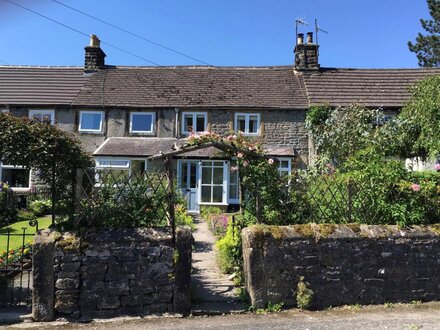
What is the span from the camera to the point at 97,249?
5574 mm

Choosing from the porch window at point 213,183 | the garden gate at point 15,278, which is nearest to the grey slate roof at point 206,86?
the porch window at point 213,183

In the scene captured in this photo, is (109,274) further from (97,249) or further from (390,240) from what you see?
(390,240)

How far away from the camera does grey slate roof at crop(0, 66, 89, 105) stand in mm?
20047

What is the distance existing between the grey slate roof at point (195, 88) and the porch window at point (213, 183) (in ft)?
10.4

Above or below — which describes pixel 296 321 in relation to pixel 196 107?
below

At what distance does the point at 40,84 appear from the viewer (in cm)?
2153

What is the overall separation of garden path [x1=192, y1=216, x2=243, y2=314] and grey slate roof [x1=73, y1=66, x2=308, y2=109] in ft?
38.9

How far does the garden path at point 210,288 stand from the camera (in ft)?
19.4

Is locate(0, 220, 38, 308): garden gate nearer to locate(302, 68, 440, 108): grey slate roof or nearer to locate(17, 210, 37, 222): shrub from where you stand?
locate(17, 210, 37, 222): shrub

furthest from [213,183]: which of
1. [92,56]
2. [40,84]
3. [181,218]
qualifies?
[40,84]

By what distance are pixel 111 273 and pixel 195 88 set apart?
16.4 meters

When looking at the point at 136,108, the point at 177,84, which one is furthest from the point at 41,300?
the point at 177,84

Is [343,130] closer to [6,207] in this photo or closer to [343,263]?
[343,263]

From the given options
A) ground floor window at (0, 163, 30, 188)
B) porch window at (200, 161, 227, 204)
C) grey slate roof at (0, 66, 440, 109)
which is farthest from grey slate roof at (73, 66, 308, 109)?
ground floor window at (0, 163, 30, 188)
